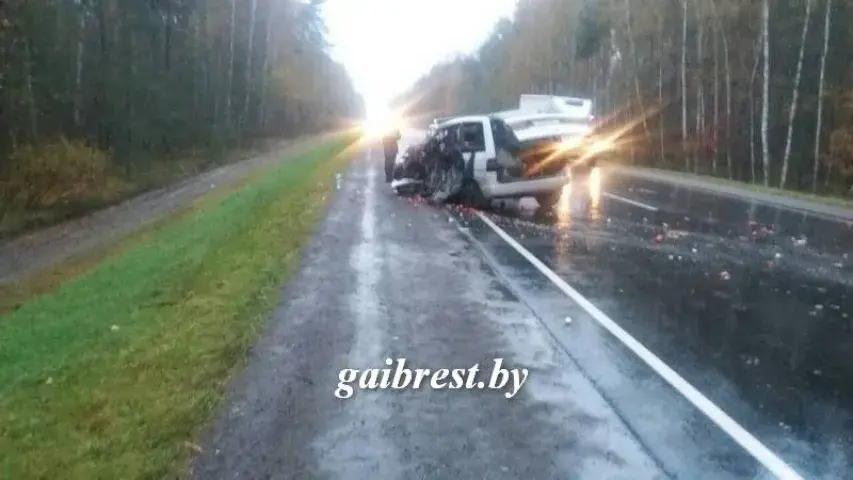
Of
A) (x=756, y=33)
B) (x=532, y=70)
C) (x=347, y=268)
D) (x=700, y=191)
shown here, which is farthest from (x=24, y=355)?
(x=532, y=70)

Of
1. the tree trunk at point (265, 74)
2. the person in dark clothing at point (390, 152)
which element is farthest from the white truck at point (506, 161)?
the tree trunk at point (265, 74)

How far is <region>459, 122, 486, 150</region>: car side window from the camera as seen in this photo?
19234 mm

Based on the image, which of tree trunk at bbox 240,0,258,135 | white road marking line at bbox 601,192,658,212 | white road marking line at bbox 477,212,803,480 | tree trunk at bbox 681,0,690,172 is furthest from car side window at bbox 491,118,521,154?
tree trunk at bbox 240,0,258,135

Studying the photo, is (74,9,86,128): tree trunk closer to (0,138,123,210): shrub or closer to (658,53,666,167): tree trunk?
(0,138,123,210): shrub

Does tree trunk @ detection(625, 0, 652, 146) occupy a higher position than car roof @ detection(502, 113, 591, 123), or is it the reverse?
tree trunk @ detection(625, 0, 652, 146)

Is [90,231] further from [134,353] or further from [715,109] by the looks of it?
[715,109]

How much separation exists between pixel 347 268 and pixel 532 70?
219ft

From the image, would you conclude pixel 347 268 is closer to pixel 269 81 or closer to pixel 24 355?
pixel 24 355

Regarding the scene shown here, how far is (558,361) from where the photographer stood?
23.1 feet

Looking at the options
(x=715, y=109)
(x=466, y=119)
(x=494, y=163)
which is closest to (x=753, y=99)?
(x=715, y=109)

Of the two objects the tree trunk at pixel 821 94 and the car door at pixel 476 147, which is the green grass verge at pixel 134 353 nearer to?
the car door at pixel 476 147

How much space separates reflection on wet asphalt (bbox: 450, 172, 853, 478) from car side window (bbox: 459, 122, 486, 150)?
5.16ft

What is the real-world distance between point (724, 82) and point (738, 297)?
37.9 m

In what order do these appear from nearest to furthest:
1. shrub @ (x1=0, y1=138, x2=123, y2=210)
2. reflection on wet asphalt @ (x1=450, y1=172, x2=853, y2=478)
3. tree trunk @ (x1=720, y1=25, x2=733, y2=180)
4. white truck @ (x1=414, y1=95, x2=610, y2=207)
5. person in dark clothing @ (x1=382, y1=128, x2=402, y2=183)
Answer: reflection on wet asphalt @ (x1=450, y1=172, x2=853, y2=478) → white truck @ (x1=414, y1=95, x2=610, y2=207) → shrub @ (x1=0, y1=138, x2=123, y2=210) → person in dark clothing @ (x1=382, y1=128, x2=402, y2=183) → tree trunk @ (x1=720, y1=25, x2=733, y2=180)
